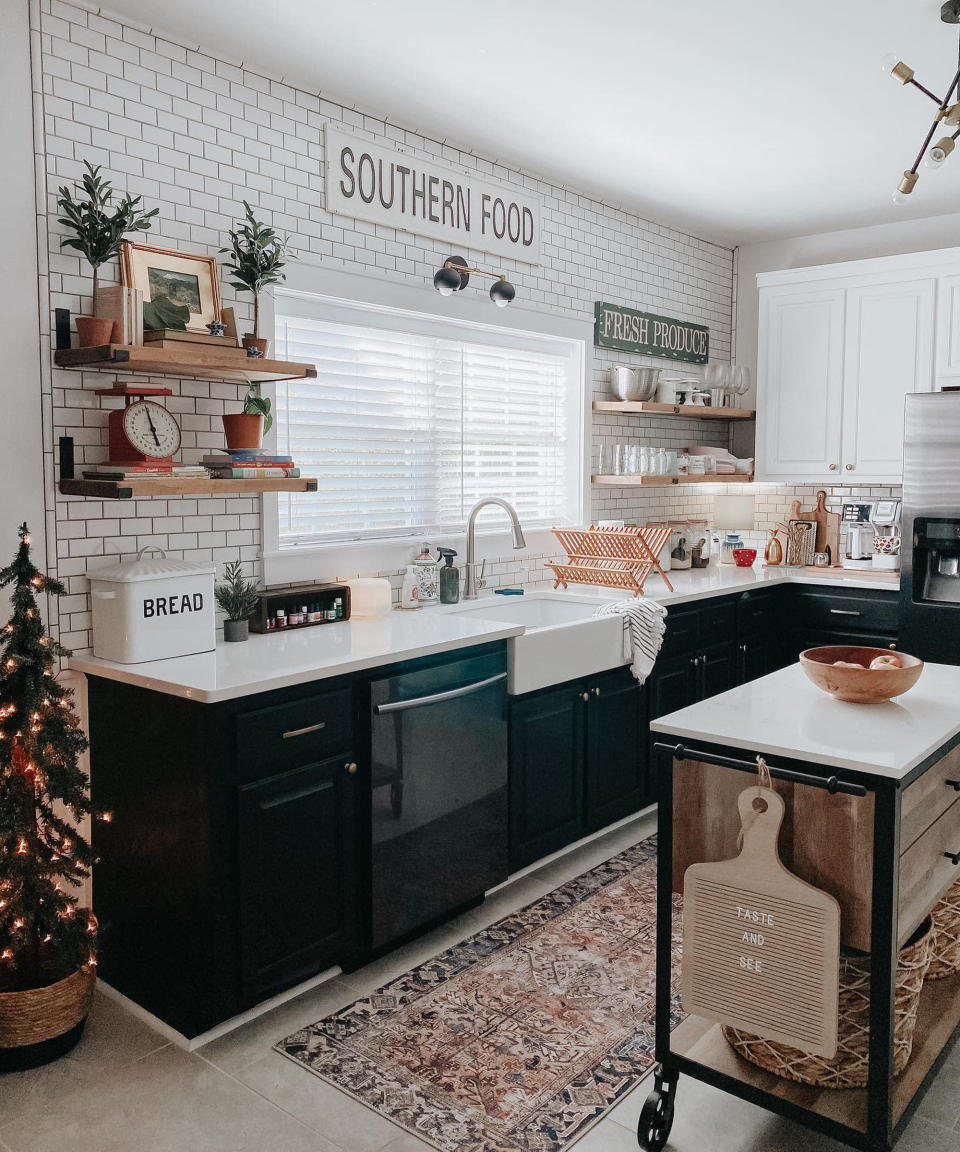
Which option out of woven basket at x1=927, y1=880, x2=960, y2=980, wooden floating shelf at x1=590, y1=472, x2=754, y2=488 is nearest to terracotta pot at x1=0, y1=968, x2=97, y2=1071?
woven basket at x1=927, y1=880, x2=960, y2=980

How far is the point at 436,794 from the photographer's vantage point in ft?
10.0

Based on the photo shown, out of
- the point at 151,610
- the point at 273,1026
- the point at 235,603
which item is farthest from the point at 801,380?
the point at 273,1026

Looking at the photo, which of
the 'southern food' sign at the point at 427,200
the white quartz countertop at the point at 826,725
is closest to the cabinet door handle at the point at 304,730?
the white quartz countertop at the point at 826,725

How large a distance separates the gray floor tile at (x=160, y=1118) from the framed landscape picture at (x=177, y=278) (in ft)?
6.91

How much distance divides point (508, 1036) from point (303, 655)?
120cm

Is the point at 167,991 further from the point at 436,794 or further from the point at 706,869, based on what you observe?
the point at 706,869

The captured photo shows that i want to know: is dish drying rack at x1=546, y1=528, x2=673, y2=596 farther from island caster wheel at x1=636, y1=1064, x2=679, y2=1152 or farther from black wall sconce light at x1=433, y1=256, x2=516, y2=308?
island caster wheel at x1=636, y1=1064, x2=679, y2=1152

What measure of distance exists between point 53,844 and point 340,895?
80 centimetres

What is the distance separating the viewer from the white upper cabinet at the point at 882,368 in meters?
4.96

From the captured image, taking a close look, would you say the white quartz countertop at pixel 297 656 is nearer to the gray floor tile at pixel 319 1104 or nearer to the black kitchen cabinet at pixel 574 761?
the black kitchen cabinet at pixel 574 761

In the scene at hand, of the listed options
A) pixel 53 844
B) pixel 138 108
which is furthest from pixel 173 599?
pixel 138 108

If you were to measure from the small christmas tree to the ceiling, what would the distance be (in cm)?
183

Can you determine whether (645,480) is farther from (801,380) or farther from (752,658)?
(801,380)

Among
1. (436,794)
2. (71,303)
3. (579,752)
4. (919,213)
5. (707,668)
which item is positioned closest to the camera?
(71,303)
